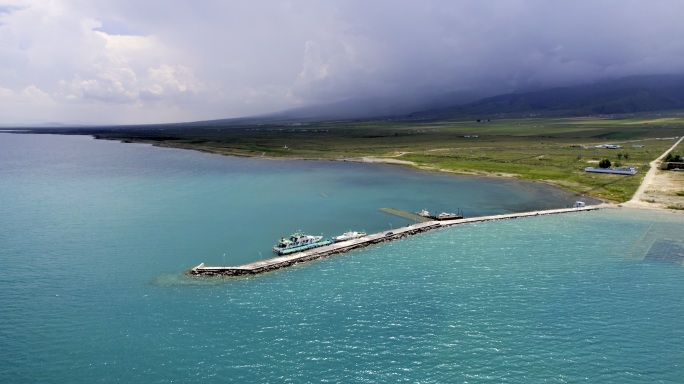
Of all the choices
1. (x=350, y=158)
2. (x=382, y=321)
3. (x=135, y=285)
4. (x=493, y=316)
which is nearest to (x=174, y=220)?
(x=135, y=285)

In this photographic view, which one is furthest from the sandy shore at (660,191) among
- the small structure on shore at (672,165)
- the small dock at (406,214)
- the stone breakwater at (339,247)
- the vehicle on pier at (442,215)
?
the small dock at (406,214)

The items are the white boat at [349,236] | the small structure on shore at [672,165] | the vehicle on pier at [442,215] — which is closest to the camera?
the white boat at [349,236]

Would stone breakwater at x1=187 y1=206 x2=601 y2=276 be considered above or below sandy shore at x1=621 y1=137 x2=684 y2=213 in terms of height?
below

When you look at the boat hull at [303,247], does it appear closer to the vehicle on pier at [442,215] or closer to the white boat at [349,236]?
the white boat at [349,236]

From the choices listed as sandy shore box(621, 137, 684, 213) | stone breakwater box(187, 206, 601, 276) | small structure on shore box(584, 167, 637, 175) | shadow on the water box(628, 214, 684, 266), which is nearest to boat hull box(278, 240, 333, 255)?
stone breakwater box(187, 206, 601, 276)

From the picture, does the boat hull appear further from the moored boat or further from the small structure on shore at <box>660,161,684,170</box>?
the small structure on shore at <box>660,161,684,170</box>

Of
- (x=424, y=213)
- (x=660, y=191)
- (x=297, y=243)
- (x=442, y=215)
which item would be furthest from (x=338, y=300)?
(x=660, y=191)
